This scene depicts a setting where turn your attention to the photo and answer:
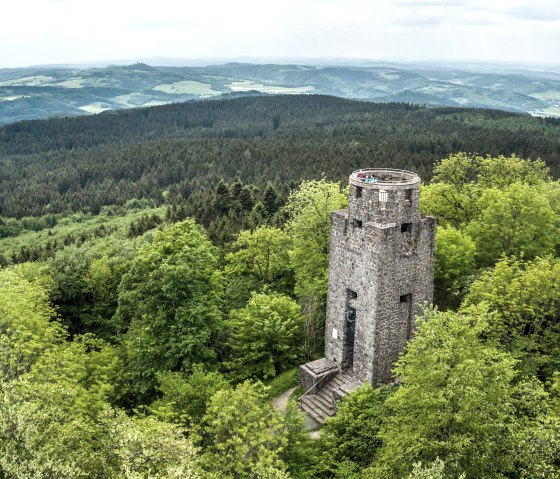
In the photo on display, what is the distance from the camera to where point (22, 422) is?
1858cm

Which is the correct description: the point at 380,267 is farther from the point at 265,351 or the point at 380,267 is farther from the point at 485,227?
the point at 485,227

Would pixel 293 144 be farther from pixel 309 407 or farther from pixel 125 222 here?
pixel 309 407

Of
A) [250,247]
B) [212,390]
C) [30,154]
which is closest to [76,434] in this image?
[212,390]

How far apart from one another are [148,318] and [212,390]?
8055 millimetres

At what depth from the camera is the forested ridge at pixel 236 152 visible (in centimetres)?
10500

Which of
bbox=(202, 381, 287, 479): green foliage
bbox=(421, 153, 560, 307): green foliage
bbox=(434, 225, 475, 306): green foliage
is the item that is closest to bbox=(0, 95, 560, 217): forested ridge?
bbox=(421, 153, 560, 307): green foliage

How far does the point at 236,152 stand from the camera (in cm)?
13000

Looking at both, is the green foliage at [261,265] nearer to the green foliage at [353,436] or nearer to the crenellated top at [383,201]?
the crenellated top at [383,201]

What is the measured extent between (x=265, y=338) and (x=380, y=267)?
1022 centimetres

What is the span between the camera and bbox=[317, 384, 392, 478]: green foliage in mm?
24380

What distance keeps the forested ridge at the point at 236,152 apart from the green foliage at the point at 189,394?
63058 millimetres

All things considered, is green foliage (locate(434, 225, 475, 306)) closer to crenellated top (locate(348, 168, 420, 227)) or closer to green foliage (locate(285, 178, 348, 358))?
green foliage (locate(285, 178, 348, 358))

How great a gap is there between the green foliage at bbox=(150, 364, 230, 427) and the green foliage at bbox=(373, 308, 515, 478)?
989 cm

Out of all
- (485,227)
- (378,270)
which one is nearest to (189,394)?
(378,270)
